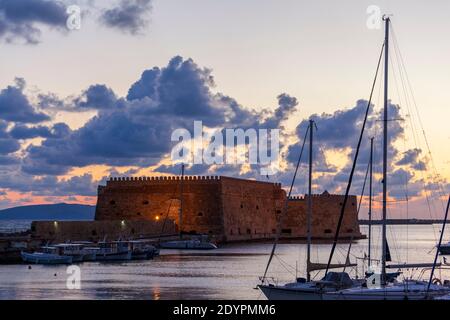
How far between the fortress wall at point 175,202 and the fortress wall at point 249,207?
3.11 ft

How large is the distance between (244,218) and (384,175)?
45.8 meters

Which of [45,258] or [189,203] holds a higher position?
[189,203]

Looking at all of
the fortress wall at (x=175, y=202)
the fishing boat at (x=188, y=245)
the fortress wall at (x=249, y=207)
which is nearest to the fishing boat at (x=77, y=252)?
the fishing boat at (x=188, y=245)

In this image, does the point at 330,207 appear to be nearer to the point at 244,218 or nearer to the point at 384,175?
the point at 244,218

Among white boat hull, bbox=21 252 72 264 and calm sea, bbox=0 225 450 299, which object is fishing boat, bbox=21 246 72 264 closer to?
white boat hull, bbox=21 252 72 264

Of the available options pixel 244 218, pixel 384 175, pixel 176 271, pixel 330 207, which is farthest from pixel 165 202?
pixel 384 175

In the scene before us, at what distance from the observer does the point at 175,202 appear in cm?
5750

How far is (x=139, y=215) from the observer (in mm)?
58625

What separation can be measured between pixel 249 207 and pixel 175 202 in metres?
9.26

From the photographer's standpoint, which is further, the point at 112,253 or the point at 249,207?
the point at 249,207

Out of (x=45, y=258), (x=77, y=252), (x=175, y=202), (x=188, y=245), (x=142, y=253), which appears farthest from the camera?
(x=175, y=202)

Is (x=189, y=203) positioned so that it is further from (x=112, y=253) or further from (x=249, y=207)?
(x=112, y=253)

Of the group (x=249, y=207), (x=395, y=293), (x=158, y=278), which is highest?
(x=249, y=207)

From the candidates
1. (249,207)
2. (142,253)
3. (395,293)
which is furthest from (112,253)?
(395,293)
